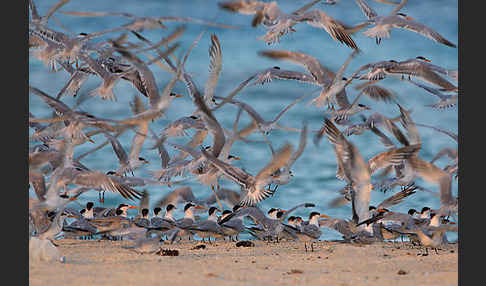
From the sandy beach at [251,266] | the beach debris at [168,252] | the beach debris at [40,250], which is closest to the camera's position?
the sandy beach at [251,266]

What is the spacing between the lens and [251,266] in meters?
9.81

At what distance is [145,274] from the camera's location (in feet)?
27.9

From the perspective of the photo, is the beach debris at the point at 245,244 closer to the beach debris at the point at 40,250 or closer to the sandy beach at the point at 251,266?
the sandy beach at the point at 251,266

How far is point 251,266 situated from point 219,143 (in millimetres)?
2762

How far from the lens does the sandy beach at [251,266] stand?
27.5ft

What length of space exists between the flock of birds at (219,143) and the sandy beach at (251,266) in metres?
0.33

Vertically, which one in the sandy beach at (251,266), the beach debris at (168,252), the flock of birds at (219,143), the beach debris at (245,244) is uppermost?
the flock of birds at (219,143)

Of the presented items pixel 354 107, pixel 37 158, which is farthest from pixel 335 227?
pixel 37 158

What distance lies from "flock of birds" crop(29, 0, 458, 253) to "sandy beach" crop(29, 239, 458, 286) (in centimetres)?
33

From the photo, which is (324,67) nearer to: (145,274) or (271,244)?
(271,244)

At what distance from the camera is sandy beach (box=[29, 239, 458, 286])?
27.5ft

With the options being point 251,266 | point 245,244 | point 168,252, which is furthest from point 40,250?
point 245,244

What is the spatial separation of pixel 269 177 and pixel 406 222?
251cm

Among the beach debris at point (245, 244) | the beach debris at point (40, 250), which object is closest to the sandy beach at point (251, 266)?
the beach debris at point (245, 244)
